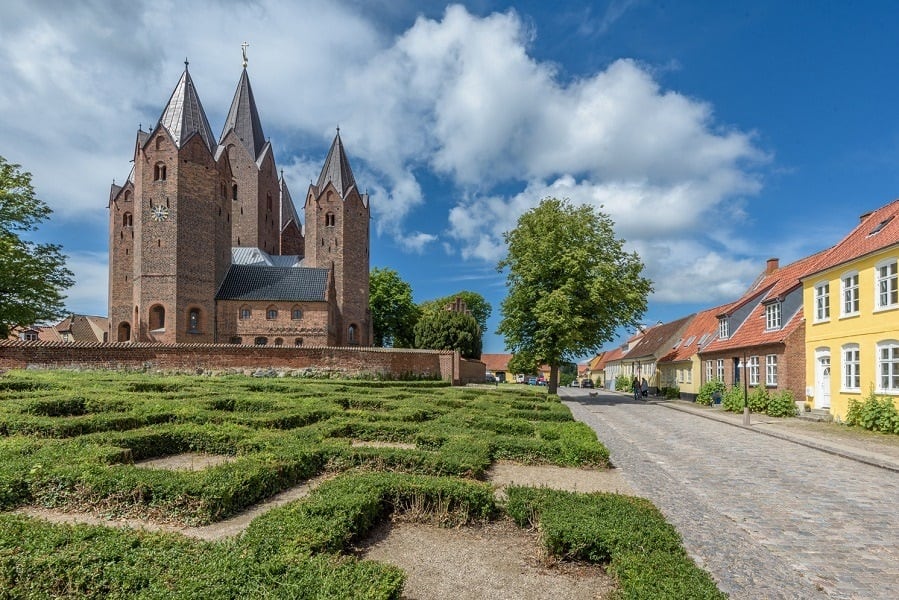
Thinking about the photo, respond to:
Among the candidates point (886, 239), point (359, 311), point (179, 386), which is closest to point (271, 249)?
point (359, 311)

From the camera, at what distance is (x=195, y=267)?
126ft

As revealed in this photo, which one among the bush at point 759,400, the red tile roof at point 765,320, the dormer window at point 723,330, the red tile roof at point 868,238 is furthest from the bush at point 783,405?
the dormer window at point 723,330

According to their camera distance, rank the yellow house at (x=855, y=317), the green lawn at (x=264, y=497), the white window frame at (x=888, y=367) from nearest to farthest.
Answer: the green lawn at (x=264, y=497) < the white window frame at (x=888, y=367) < the yellow house at (x=855, y=317)

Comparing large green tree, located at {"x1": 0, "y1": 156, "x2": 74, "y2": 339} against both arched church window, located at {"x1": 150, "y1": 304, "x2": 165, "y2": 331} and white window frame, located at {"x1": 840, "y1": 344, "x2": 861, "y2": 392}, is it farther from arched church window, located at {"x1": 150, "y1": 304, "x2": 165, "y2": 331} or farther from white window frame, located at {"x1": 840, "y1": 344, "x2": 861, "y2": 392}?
white window frame, located at {"x1": 840, "y1": 344, "x2": 861, "y2": 392}

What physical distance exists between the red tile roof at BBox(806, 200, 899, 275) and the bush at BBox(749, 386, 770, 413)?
538cm

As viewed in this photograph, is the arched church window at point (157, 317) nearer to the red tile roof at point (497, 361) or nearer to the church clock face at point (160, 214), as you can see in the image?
the church clock face at point (160, 214)

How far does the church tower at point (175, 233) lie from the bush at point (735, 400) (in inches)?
1328

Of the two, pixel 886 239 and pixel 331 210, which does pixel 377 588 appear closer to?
pixel 886 239

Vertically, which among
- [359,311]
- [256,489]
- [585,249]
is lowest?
[256,489]

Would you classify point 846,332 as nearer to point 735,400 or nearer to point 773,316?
point 773,316

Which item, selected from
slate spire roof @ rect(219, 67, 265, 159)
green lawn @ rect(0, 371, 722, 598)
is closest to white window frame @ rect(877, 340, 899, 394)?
green lawn @ rect(0, 371, 722, 598)

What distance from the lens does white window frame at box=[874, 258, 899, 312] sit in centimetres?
1596

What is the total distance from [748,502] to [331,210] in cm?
4575

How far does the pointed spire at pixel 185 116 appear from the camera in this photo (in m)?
39.1
